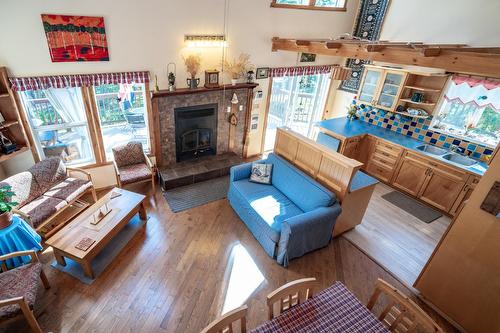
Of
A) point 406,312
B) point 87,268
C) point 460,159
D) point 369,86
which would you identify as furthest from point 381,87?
point 87,268

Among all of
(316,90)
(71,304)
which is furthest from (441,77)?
(71,304)

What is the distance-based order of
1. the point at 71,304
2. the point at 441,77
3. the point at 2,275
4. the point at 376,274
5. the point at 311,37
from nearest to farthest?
the point at 2,275 < the point at 71,304 < the point at 376,274 < the point at 441,77 < the point at 311,37

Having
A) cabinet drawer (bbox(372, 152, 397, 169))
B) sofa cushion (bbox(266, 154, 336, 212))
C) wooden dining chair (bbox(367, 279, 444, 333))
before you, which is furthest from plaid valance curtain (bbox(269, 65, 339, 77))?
wooden dining chair (bbox(367, 279, 444, 333))

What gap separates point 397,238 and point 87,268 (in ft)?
14.3

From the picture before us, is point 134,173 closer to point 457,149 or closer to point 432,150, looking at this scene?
point 432,150

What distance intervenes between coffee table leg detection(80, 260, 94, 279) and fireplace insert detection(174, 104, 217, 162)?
256 cm

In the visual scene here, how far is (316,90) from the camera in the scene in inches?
254

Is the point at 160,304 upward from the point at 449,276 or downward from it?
downward

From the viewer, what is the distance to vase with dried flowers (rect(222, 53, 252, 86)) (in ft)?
15.8

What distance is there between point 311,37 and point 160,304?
18.4 ft

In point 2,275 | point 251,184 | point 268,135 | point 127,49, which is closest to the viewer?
point 2,275

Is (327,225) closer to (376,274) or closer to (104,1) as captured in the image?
(376,274)

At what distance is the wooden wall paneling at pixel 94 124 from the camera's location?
3.90 meters

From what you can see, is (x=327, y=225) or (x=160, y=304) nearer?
(x=160, y=304)
